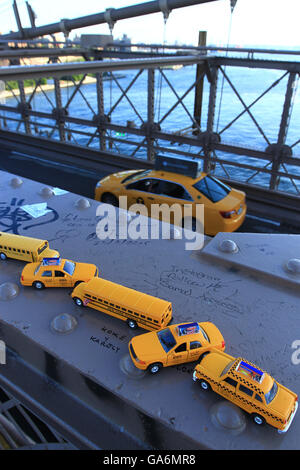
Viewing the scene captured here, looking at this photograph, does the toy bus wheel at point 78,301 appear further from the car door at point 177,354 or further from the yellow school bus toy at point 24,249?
the car door at point 177,354

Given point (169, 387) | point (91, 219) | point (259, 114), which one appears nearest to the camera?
point (169, 387)

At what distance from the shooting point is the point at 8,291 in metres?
5.27

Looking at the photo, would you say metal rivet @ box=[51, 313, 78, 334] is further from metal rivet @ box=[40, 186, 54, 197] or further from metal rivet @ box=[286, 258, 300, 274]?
metal rivet @ box=[40, 186, 54, 197]

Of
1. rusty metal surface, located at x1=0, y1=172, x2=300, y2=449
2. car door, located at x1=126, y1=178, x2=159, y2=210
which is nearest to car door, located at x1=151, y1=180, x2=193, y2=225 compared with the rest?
car door, located at x1=126, y1=178, x2=159, y2=210

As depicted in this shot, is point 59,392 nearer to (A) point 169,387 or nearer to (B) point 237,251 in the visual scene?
(A) point 169,387

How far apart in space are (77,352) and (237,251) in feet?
11.5

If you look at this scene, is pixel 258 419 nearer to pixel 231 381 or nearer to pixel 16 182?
pixel 231 381

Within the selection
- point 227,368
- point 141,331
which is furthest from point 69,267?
point 227,368

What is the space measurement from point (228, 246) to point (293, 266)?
115 centimetres

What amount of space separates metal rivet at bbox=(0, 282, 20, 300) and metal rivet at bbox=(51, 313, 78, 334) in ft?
3.00

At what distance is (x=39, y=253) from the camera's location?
5984 millimetres

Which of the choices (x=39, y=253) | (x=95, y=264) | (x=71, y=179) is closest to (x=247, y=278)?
(x=95, y=264)
